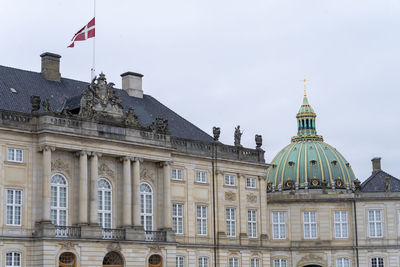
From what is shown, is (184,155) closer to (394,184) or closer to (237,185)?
(237,185)

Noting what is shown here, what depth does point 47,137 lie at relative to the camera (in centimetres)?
4681

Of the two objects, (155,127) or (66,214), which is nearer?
(66,214)

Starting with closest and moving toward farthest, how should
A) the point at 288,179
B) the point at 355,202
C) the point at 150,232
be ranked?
the point at 150,232, the point at 355,202, the point at 288,179

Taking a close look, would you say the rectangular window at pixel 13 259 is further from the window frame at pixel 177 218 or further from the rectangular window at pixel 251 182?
the rectangular window at pixel 251 182

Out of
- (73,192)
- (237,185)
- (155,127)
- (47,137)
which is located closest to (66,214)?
(73,192)

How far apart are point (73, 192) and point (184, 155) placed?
10035mm

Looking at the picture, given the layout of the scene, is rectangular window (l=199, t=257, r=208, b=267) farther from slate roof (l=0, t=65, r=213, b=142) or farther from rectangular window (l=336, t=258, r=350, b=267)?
rectangular window (l=336, t=258, r=350, b=267)

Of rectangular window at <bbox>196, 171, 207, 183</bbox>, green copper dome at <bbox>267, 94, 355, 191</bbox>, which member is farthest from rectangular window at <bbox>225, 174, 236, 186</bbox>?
green copper dome at <bbox>267, 94, 355, 191</bbox>

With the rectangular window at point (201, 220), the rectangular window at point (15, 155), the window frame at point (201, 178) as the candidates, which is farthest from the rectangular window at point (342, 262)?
the rectangular window at point (15, 155)

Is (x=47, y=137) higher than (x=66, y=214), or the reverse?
(x=47, y=137)

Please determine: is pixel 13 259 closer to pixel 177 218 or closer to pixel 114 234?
pixel 114 234

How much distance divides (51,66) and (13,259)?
15.2 meters

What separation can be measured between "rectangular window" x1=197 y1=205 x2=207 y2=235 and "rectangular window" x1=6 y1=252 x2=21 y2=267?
14953mm

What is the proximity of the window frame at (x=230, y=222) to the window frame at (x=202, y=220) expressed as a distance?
190 cm
